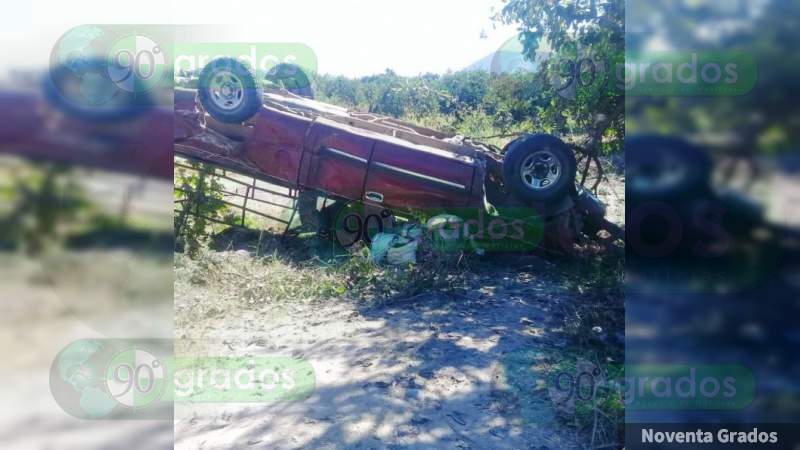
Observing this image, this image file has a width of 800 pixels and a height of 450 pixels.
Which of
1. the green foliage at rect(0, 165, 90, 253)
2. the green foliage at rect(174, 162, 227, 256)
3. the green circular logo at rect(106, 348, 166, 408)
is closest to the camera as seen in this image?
the green foliage at rect(0, 165, 90, 253)

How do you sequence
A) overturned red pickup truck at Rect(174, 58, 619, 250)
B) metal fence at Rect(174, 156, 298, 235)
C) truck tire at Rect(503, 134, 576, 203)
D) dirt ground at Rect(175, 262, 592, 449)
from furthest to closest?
metal fence at Rect(174, 156, 298, 235)
overturned red pickup truck at Rect(174, 58, 619, 250)
truck tire at Rect(503, 134, 576, 203)
dirt ground at Rect(175, 262, 592, 449)

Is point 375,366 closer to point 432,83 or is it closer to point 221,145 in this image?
point 221,145

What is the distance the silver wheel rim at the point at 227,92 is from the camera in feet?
21.5

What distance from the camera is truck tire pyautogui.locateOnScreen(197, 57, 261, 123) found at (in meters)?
6.49

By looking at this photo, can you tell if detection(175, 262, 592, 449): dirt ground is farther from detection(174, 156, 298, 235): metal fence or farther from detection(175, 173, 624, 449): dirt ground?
detection(174, 156, 298, 235): metal fence

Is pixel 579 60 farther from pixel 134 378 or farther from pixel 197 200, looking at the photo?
pixel 134 378

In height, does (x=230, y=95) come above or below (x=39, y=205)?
above

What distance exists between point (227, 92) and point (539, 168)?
3.46 metres

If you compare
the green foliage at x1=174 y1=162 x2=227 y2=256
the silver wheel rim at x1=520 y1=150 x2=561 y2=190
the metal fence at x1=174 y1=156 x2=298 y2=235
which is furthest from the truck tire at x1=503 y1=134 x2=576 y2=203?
the green foliage at x1=174 y1=162 x2=227 y2=256

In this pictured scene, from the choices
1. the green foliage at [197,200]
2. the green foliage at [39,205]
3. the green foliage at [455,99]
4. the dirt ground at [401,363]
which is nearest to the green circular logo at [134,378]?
the green foliage at [39,205]

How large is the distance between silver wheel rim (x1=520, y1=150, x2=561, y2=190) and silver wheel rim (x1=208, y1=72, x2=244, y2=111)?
3116mm

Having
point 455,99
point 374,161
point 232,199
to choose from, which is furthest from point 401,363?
point 455,99

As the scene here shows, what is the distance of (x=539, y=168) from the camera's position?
6.57 meters

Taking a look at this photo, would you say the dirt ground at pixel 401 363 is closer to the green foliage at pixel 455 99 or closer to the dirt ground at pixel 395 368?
the dirt ground at pixel 395 368
